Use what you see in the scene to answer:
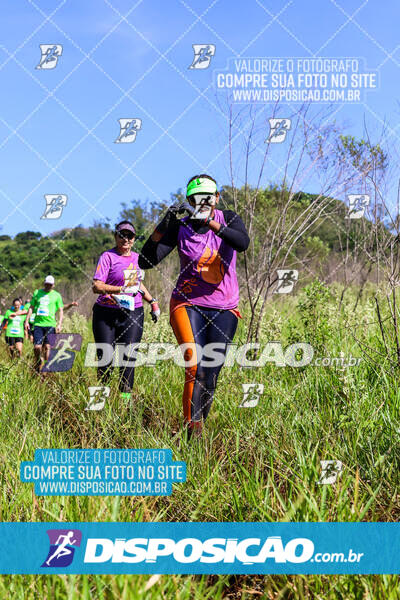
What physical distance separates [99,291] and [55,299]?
12.4 ft

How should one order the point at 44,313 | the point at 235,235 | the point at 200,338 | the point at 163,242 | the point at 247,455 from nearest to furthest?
the point at 247,455 < the point at 235,235 < the point at 200,338 < the point at 163,242 < the point at 44,313

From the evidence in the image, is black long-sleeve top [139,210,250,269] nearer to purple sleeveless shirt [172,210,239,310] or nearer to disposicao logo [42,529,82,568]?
purple sleeveless shirt [172,210,239,310]

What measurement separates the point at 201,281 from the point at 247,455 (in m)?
1.14

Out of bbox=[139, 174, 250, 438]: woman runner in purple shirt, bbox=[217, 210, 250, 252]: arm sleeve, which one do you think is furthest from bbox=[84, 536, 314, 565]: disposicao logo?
bbox=[217, 210, 250, 252]: arm sleeve

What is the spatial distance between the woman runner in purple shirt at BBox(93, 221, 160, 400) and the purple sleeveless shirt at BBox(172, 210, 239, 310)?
101 centimetres

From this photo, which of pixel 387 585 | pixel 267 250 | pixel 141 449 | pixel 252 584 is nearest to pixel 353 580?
pixel 387 585

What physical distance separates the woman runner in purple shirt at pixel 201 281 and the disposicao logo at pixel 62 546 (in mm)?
1210

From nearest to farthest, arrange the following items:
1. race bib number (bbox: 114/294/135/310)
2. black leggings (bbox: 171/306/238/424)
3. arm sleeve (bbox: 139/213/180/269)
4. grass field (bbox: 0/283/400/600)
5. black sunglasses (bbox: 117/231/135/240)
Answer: grass field (bbox: 0/283/400/600)
black leggings (bbox: 171/306/238/424)
arm sleeve (bbox: 139/213/180/269)
race bib number (bbox: 114/294/135/310)
black sunglasses (bbox: 117/231/135/240)

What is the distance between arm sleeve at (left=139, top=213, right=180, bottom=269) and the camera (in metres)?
3.32

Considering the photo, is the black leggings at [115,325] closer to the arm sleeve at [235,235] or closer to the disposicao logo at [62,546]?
the arm sleeve at [235,235]

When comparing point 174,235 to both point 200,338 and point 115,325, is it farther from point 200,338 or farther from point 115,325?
point 115,325

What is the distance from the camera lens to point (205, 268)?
10.7 ft

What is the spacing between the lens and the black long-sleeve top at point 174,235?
10.4 ft

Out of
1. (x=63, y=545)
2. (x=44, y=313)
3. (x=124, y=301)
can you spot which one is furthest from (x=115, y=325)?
(x=44, y=313)
